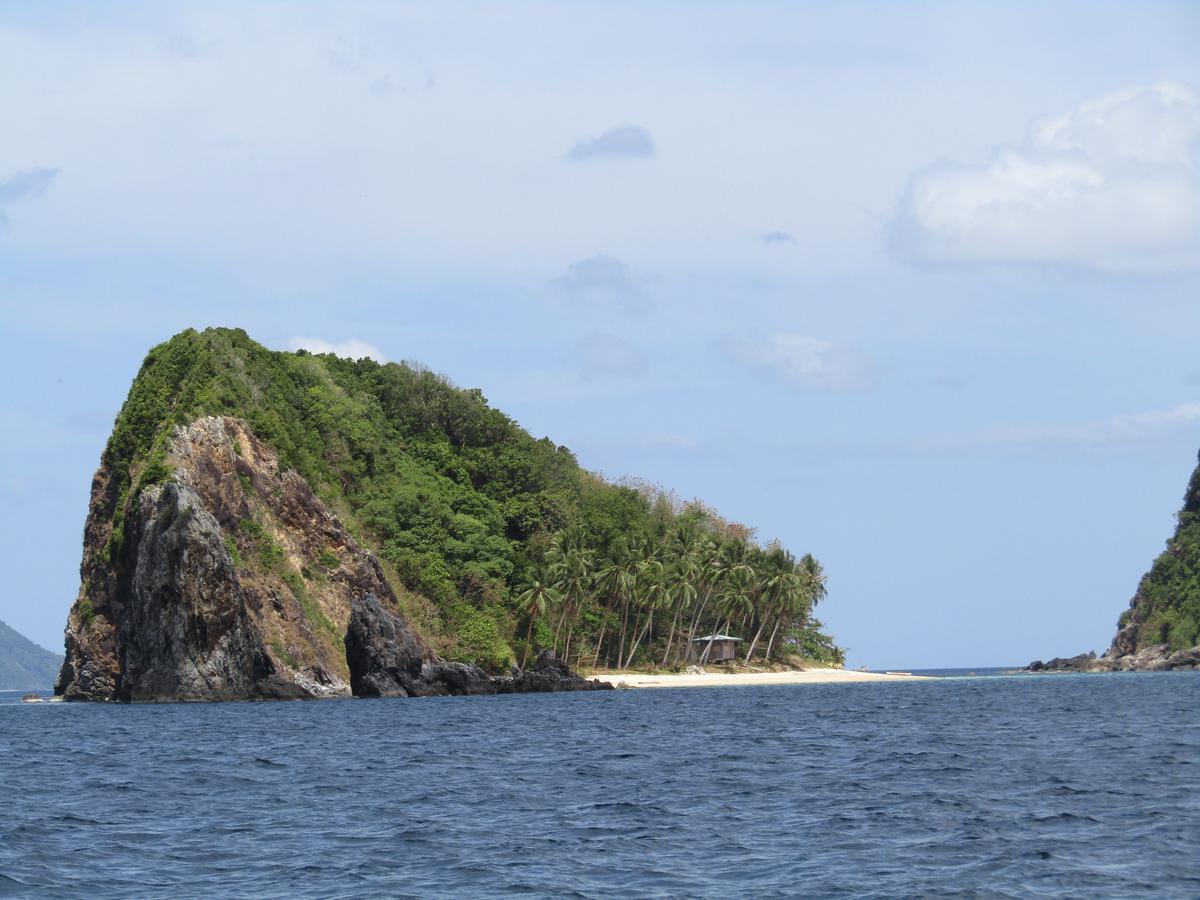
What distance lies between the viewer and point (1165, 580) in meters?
179

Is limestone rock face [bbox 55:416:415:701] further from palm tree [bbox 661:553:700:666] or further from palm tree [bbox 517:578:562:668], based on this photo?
palm tree [bbox 661:553:700:666]

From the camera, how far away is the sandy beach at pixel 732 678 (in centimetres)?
11381

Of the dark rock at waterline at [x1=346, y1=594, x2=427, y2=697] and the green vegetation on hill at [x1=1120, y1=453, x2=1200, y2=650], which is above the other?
the green vegetation on hill at [x1=1120, y1=453, x2=1200, y2=650]

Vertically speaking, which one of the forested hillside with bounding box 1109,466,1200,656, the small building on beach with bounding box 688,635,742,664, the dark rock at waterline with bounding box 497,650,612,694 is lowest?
the dark rock at waterline with bounding box 497,650,612,694

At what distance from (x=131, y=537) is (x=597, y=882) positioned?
7721cm

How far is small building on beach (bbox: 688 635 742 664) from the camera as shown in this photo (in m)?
130

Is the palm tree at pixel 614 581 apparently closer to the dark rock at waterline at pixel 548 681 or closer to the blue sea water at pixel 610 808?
the dark rock at waterline at pixel 548 681

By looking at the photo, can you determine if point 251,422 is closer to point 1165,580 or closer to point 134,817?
point 134,817

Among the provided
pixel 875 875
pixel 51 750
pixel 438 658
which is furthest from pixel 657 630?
pixel 875 875

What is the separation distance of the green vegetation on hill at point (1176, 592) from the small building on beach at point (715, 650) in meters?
63.6

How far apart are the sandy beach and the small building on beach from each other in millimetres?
3603

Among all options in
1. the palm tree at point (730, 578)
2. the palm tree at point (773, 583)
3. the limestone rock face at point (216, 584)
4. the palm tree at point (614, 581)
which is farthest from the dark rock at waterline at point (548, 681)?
the palm tree at point (773, 583)

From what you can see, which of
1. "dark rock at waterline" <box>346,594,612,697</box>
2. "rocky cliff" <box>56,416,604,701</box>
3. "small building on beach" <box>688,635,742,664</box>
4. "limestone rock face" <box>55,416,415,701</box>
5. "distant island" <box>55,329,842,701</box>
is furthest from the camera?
"small building on beach" <box>688,635,742,664</box>

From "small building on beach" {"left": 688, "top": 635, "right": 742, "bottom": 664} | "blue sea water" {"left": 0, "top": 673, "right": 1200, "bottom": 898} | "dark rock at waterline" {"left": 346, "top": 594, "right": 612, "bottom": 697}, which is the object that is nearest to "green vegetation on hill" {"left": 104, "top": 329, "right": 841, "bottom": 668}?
"small building on beach" {"left": 688, "top": 635, "right": 742, "bottom": 664}
